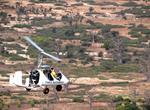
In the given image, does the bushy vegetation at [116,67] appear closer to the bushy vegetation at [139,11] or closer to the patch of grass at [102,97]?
the patch of grass at [102,97]

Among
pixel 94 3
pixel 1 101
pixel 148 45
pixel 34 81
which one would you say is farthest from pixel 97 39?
pixel 34 81

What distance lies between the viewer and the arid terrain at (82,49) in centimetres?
7650

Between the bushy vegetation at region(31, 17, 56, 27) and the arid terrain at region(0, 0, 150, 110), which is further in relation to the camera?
the bushy vegetation at region(31, 17, 56, 27)

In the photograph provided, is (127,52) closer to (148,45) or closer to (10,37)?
(148,45)

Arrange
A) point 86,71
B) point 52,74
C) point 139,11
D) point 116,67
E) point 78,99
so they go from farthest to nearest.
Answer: point 139,11, point 116,67, point 86,71, point 78,99, point 52,74

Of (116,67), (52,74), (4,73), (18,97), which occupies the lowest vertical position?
(116,67)

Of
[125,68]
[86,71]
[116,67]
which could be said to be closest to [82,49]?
[116,67]

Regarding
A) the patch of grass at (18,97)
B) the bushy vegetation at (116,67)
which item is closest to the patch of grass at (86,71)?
the bushy vegetation at (116,67)

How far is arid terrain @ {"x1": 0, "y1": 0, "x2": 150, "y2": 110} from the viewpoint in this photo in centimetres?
7650

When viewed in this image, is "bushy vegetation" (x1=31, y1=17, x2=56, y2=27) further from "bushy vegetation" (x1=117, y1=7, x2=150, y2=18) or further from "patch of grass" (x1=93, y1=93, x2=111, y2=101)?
"patch of grass" (x1=93, y1=93, x2=111, y2=101)

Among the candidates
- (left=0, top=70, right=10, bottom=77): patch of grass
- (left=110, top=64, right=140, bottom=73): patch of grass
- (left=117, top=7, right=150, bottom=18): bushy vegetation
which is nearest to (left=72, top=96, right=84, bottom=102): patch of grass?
(left=0, top=70, right=10, bottom=77): patch of grass

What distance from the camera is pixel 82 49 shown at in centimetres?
11856

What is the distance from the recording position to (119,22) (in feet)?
494

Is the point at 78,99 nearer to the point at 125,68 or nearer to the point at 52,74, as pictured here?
the point at 125,68
